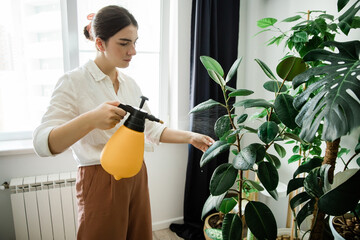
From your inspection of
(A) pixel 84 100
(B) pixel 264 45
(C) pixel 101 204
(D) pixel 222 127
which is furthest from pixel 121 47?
(B) pixel 264 45

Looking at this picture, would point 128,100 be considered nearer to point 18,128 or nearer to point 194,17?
point 194,17

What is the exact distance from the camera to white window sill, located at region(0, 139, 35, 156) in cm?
174

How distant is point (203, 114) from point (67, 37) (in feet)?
3.97

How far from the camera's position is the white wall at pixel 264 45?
174cm

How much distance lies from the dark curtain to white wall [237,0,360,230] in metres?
0.15

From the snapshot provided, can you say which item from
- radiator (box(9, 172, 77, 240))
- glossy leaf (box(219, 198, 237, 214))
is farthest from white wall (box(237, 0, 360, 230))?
radiator (box(9, 172, 77, 240))

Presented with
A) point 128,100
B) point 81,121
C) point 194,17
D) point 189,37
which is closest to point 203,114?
point 189,37

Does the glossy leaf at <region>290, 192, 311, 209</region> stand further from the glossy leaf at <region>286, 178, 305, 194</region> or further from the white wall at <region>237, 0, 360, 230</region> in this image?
the white wall at <region>237, 0, 360, 230</region>

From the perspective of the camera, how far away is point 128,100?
3.85 ft

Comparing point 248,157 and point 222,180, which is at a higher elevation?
point 248,157

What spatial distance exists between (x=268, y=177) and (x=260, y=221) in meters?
0.16

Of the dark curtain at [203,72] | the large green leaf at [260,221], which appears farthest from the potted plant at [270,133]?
the dark curtain at [203,72]

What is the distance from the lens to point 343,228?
96cm

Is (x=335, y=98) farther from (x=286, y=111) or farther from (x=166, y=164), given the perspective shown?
(x=166, y=164)
